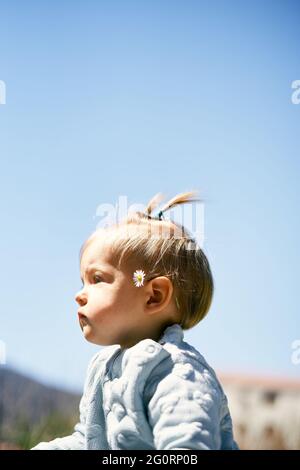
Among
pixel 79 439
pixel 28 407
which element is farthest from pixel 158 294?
pixel 28 407

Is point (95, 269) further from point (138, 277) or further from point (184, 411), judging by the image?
point (184, 411)

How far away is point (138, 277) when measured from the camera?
210 cm

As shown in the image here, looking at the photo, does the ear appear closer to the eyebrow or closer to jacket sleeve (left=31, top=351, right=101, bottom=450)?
the eyebrow

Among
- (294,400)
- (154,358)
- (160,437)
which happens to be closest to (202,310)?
(154,358)

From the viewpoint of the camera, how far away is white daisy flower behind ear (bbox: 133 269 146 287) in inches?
82.4

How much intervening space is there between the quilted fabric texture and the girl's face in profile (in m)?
0.08

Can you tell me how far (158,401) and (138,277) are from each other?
0.44 m

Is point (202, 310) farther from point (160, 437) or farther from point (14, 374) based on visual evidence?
point (14, 374)

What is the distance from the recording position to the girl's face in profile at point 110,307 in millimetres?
2074

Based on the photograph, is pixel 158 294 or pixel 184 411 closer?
pixel 184 411

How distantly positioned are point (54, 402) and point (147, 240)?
3.09 m

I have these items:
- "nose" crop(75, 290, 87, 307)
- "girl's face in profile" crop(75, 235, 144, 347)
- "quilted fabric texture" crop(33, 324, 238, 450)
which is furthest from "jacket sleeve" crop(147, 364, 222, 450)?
"nose" crop(75, 290, 87, 307)
